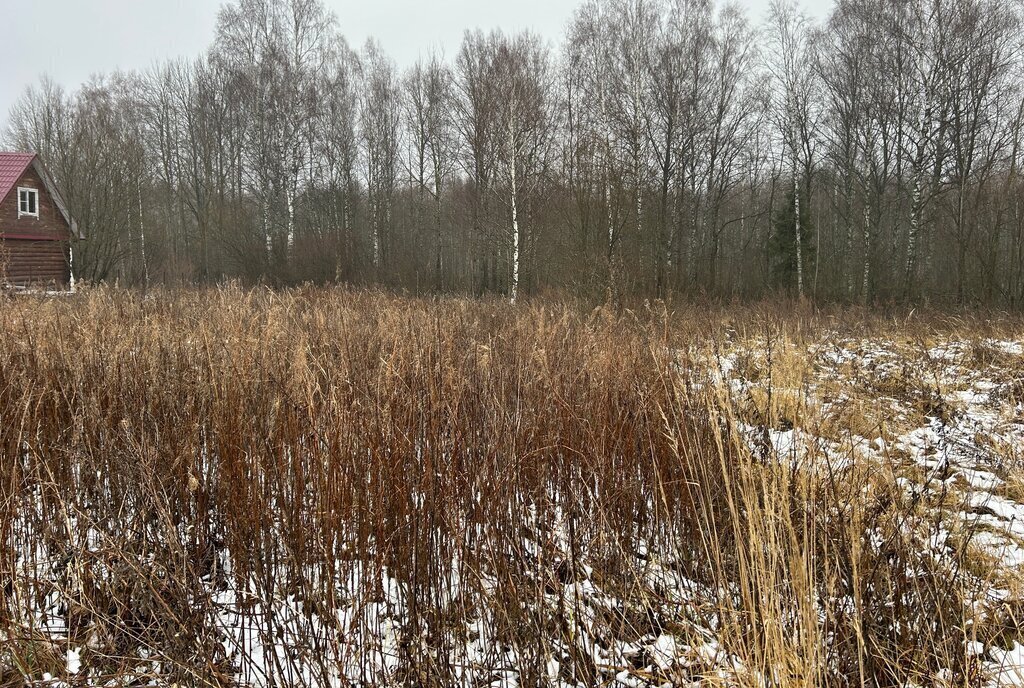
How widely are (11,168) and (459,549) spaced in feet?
82.2

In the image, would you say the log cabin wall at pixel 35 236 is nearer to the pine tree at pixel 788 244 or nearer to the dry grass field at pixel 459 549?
the dry grass field at pixel 459 549

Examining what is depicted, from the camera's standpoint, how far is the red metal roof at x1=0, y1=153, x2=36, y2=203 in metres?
18.6

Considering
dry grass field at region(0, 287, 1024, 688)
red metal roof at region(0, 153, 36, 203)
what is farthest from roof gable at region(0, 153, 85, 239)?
dry grass field at region(0, 287, 1024, 688)

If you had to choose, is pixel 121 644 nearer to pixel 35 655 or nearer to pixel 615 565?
pixel 35 655

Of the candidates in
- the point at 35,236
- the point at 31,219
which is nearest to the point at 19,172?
the point at 31,219

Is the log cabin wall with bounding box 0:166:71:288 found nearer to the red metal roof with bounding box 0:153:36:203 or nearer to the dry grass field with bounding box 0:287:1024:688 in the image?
the red metal roof with bounding box 0:153:36:203

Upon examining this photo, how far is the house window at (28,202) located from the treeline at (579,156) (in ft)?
5.30

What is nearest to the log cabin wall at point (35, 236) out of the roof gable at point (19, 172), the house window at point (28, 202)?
the house window at point (28, 202)

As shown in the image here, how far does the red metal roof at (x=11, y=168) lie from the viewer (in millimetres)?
18625

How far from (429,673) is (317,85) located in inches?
913

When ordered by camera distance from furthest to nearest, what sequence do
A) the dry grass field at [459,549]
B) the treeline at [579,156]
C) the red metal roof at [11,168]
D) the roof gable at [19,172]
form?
the red metal roof at [11,168], the roof gable at [19,172], the treeline at [579,156], the dry grass field at [459,549]

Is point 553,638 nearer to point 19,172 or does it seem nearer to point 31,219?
point 19,172

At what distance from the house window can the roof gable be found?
53 centimetres

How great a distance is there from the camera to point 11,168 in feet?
62.8
